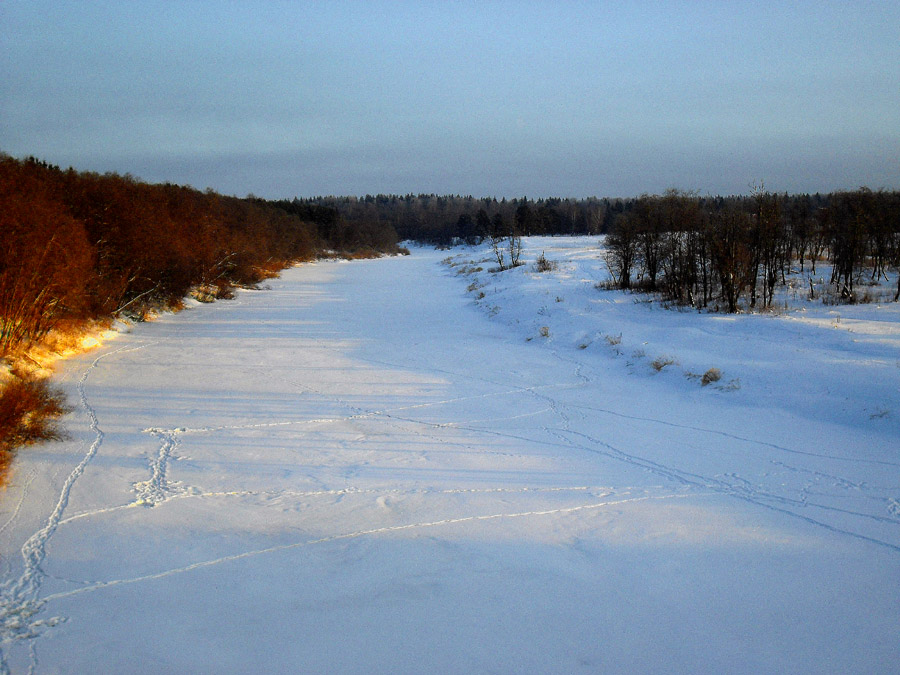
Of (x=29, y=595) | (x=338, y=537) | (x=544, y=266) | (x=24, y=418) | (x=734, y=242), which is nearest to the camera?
(x=29, y=595)

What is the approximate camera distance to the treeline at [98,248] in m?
12.8

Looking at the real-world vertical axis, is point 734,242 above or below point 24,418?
above

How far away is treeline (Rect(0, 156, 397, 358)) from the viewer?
12.8 metres

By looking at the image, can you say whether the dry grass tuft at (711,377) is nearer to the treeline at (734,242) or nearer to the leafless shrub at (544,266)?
the treeline at (734,242)

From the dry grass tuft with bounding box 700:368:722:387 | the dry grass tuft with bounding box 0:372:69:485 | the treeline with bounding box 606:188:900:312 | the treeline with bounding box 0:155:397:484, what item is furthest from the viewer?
the treeline with bounding box 606:188:900:312

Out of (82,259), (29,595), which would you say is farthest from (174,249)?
(29,595)

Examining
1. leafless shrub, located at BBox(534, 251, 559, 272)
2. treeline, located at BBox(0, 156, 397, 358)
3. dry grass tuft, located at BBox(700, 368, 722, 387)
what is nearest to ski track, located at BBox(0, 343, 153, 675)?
treeline, located at BBox(0, 156, 397, 358)

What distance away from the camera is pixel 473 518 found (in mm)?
6672

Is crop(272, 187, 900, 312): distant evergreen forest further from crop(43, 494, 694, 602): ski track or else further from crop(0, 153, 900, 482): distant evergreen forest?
crop(43, 494, 694, 602): ski track

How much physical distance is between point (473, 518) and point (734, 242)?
1682cm

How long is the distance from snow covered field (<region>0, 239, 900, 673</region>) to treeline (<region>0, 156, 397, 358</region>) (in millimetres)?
2299

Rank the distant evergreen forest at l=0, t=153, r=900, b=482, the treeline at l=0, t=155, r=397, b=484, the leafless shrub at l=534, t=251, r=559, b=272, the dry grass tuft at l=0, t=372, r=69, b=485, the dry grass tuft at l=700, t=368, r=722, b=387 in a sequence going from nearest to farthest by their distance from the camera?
1. the dry grass tuft at l=0, t=372, r=69, b=485
2. the treeline at l=0, t=155, r=397, b=484
3. the dry grass tuft at l=700, t=368, r=722, b=387
4. the distant evergreen forest at l=0, t=153, r=900, b=482
5. the leafless shrub at l=534, t=251, r=559, b=272

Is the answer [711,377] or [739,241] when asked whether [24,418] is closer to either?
[711,377]

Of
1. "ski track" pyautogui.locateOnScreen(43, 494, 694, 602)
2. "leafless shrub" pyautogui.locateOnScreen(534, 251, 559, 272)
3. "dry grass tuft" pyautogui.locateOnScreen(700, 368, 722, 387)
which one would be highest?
"leafless shrub" pyautogui.locateOnScreen(534, 251, 559, 272)
